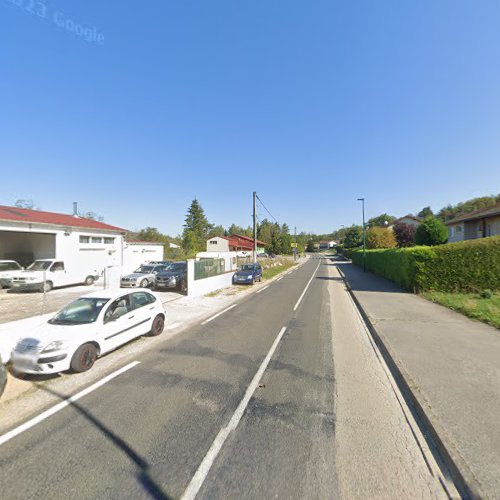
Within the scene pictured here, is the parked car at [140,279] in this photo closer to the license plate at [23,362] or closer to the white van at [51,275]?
the white van at [51,275]

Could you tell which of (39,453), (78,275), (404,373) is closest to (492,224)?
(404,373)

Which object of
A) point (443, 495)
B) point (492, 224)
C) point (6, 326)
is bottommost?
point (443, 495)

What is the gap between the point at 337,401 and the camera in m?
4.32

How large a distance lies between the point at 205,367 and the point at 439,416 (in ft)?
13.4

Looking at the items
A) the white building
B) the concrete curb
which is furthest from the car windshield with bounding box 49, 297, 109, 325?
the white building

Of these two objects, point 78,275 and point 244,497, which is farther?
point 78,275

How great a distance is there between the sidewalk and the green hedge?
14.9ft

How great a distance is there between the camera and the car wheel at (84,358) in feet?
16.9

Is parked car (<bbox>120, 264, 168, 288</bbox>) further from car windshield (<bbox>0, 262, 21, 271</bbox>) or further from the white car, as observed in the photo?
the white car

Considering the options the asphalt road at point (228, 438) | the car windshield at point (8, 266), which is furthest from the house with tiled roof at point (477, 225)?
the car windshield at point (8, 266)

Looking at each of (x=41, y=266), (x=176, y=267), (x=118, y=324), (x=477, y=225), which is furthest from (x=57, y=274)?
(x=477, y=225)

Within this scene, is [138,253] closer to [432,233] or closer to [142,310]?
[142,310]

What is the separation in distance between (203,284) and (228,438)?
41.4 ft

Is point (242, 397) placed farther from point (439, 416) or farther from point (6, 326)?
point (6, 326)
